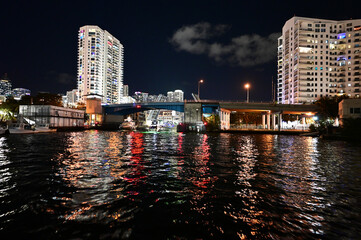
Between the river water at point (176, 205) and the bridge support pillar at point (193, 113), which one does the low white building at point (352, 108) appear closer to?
the bridge support pillar at point (193, 113)

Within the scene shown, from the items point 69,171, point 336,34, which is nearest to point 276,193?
point 69,171

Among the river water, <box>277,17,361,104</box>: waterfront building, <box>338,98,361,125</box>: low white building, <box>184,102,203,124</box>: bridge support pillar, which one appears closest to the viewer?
the river water

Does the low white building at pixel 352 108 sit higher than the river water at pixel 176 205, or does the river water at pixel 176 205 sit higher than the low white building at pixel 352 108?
the low white building at pixel 352 108

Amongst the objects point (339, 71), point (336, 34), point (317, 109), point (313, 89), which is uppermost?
point (336, 34)

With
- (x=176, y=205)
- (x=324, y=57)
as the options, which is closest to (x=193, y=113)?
(x=176, y=205)

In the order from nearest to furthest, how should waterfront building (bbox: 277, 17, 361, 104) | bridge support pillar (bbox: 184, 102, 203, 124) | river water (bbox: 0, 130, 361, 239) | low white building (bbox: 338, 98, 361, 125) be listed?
1. river water (bbox: 0, 130, 361, 239)
2. low white building (bbox: 338, 98, 361, 125)
3. bridge support pillar (bbox: 184, 102, 203, 124)
4. waterfront building (bbox: 277, 17, 361, 104)

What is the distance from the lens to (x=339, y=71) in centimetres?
13012

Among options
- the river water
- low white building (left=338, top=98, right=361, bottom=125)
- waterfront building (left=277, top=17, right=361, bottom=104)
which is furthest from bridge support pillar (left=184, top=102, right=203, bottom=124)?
waterfront building (left=277, top=17, right=361, bottom=104)

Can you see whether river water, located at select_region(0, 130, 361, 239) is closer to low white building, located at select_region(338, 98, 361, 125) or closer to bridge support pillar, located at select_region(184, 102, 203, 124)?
low white building, located at select_region(338, 98, 361, 125)

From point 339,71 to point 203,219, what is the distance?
16606 cm

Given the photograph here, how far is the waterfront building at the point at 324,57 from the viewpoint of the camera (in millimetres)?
127125

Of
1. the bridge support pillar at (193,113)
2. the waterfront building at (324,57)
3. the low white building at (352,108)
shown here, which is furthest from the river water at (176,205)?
the waterfront building at (324,57)

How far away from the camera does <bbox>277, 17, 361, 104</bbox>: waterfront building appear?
127 meters

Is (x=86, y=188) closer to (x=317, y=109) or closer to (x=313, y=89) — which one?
(x=317, y=109)
